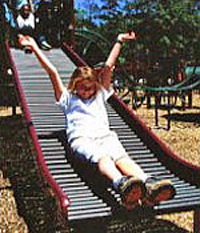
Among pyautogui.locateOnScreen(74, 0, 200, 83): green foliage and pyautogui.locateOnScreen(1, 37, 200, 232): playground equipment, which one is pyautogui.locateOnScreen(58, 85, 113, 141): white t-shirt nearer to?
pyautogui.locateOnScreen(1, 37, 200, 232): playground equipment

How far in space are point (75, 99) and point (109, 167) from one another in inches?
37.3

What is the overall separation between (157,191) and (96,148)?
2.54ft

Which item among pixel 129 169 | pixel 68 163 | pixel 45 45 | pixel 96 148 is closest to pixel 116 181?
pixel 129 169

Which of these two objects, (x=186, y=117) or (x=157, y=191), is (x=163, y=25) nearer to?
(x=186, y=117)

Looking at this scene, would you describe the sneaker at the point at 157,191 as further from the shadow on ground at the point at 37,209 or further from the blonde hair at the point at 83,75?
the blonde hair at the point at 83,75

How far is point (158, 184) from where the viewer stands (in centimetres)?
350

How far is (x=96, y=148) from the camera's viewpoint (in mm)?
4090

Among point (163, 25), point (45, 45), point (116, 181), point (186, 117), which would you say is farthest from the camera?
point (163, 25)

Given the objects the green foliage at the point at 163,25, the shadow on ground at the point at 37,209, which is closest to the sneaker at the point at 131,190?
the shadow on ground at the point at 37,209

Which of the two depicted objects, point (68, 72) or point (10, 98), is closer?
point (68, 72)

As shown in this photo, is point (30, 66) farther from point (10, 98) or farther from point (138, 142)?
point (138, 142)

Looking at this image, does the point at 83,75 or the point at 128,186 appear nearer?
the point at 128,186

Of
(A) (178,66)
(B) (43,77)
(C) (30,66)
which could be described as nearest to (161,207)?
(B) (43,77)

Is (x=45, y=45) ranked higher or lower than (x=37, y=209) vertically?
higher
